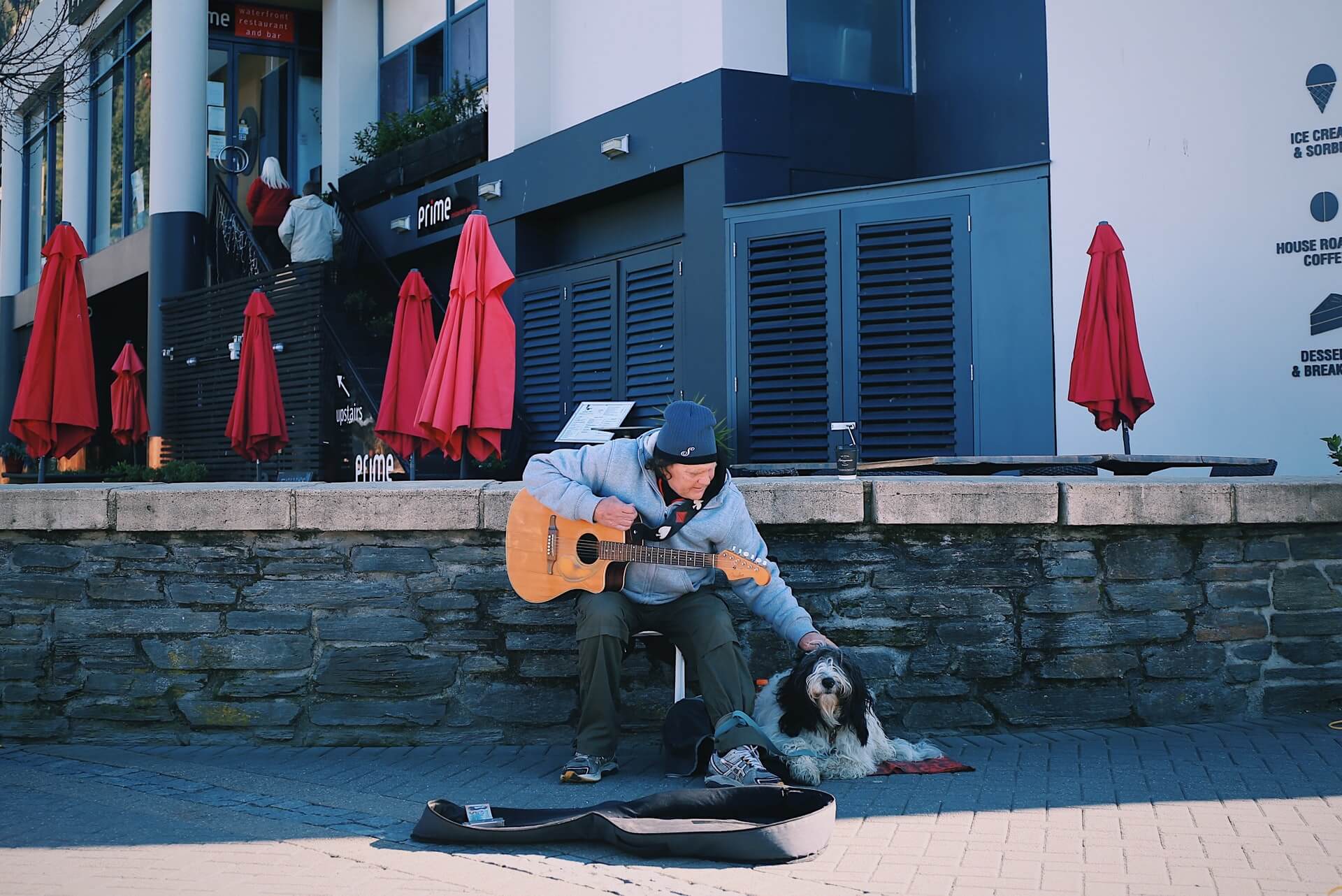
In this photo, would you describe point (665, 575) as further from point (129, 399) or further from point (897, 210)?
point (129, 399)

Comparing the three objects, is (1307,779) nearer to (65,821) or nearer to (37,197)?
(65,821)

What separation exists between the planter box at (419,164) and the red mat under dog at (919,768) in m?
10.0

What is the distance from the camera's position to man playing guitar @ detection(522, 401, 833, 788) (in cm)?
498

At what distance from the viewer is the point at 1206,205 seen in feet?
29.4

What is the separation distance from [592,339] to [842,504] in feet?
22.0

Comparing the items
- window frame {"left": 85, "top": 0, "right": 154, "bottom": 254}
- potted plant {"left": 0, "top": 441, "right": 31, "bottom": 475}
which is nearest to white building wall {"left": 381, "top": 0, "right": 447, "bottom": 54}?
window frame {"left": 85, "top": 0, "right": 154, "bottom": 254}

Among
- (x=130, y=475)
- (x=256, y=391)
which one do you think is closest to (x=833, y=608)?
(x=256, y=391)

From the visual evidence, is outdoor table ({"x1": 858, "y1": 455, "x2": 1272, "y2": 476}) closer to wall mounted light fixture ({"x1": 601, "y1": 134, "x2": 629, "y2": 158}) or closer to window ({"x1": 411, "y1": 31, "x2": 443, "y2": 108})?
wall mounted light fixture ({"x1": 601, "y1": 134, "x2": 629, "y2": 158})

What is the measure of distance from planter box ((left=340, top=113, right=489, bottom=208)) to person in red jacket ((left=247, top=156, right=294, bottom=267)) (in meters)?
0.92

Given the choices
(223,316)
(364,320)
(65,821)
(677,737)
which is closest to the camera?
(65,821)

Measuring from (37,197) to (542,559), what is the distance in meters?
24.7

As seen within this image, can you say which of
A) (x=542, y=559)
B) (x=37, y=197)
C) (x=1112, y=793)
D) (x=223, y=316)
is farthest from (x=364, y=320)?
(x=37, y=197)

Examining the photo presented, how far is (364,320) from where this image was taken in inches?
565

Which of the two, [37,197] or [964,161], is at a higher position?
[37,197]
